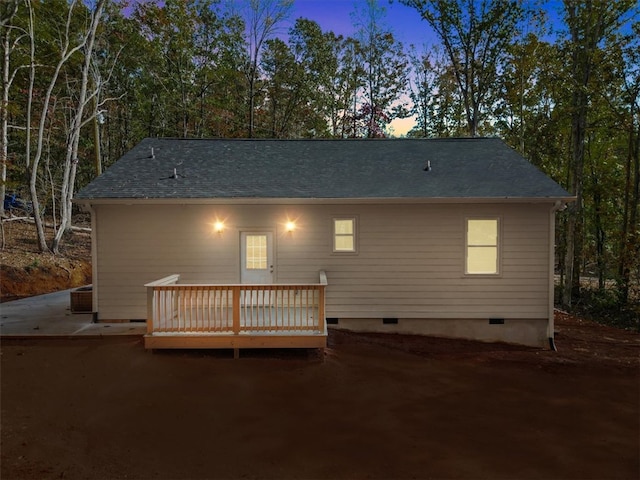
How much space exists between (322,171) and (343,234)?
1.84 metres

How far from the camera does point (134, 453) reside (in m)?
Answer: 3.85

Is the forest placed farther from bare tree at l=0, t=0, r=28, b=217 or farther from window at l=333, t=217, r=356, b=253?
window at l=333, t=217, r=356, b=253

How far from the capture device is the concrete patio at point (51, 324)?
24.3 ft

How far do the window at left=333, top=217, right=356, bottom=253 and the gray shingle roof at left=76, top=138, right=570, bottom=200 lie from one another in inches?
25.3

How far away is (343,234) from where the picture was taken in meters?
8.44

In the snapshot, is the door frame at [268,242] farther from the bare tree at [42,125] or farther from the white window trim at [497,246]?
the bare tree at [42,125]

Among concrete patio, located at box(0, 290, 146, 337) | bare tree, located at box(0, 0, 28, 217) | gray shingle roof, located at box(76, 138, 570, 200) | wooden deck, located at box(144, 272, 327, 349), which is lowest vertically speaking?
concrete patio, located at box(0, 290, 146, 337)

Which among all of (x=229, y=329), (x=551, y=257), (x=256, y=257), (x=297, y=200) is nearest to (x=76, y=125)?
(x=256, y=257)

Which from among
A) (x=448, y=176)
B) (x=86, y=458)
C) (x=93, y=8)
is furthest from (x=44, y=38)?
(x=86, y=458)

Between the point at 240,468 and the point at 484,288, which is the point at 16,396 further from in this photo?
the point at 484,288

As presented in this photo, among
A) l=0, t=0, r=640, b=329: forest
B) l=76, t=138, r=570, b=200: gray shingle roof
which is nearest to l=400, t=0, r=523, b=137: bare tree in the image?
l=0, t=0, r=640, b=329: forest

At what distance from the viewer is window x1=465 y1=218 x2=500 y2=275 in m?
8.27

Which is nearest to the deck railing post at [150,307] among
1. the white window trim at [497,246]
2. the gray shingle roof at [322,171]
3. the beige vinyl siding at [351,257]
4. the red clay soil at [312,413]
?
the red clay soil at [312,413]

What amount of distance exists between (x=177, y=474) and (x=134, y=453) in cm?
65
